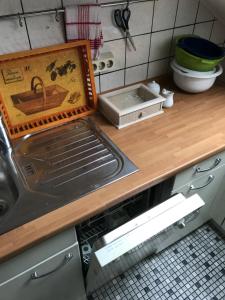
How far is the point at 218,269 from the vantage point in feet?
4.63

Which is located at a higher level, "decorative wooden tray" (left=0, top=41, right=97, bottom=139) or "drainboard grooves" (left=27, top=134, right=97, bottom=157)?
"decorative wooden tray" (left=0, top=41, right=97, bottom=139)

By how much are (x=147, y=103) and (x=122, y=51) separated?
287 millimetres

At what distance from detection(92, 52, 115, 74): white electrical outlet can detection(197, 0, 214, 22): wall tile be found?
0.53 metres

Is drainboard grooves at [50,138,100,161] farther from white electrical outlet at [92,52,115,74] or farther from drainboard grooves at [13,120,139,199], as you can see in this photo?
white electrical outlet at [92,52,115,74]

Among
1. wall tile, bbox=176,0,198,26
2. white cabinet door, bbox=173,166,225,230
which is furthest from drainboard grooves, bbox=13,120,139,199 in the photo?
wall tile, bbox=176,0,198,26

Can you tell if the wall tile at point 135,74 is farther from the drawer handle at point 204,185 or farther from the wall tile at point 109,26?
the drawer handle at point 204,185

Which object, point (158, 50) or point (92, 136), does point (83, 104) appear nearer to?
point (92, 136)

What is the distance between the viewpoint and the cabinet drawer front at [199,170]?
1.02m

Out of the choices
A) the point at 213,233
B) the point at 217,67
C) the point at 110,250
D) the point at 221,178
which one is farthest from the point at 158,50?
the point at 213,233

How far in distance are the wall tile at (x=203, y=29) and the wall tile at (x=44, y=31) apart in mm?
740

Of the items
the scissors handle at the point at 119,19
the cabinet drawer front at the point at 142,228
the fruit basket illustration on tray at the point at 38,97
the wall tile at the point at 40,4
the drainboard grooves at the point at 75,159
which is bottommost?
the cabinet drawer front at the point at 142,228

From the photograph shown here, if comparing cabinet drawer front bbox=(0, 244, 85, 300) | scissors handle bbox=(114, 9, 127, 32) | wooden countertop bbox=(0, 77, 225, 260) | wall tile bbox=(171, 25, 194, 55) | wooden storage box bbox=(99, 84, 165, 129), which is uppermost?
scissors handle bbox=(114, 9, 127, 32)

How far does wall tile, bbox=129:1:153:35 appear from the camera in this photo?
1078 millimetres

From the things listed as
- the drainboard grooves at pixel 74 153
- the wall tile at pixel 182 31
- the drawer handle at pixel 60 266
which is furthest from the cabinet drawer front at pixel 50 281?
the wall tile at pixel 182 31
